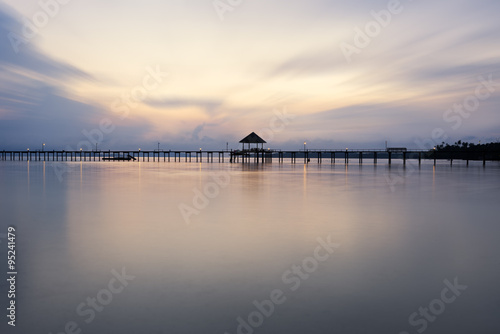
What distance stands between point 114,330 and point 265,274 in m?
2.33

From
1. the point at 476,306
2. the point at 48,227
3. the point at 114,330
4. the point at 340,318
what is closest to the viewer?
the point at 114,330

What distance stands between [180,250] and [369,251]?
3518 mm

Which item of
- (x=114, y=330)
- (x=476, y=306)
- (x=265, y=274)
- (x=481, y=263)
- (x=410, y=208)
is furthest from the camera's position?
(x=410, y=208)

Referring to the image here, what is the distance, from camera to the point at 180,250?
21.7 ft

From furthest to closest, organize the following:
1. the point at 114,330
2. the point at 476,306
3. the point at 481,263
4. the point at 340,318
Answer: the point at 481,263
the point at 476,306
the point at 340,318
the point at 114,330

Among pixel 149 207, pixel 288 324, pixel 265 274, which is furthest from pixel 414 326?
pixel 149 207

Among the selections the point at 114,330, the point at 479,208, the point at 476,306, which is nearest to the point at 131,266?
the point at 114,330

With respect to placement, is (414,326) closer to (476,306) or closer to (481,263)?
(476,306)

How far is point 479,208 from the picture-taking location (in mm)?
12359

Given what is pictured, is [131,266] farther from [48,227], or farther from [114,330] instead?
[48,227]

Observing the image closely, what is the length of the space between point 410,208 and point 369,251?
6536 millimetres

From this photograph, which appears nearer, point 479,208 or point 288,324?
point 288,324

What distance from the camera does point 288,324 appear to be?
3.74m

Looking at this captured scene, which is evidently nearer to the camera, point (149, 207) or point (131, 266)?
point (131, 266)
